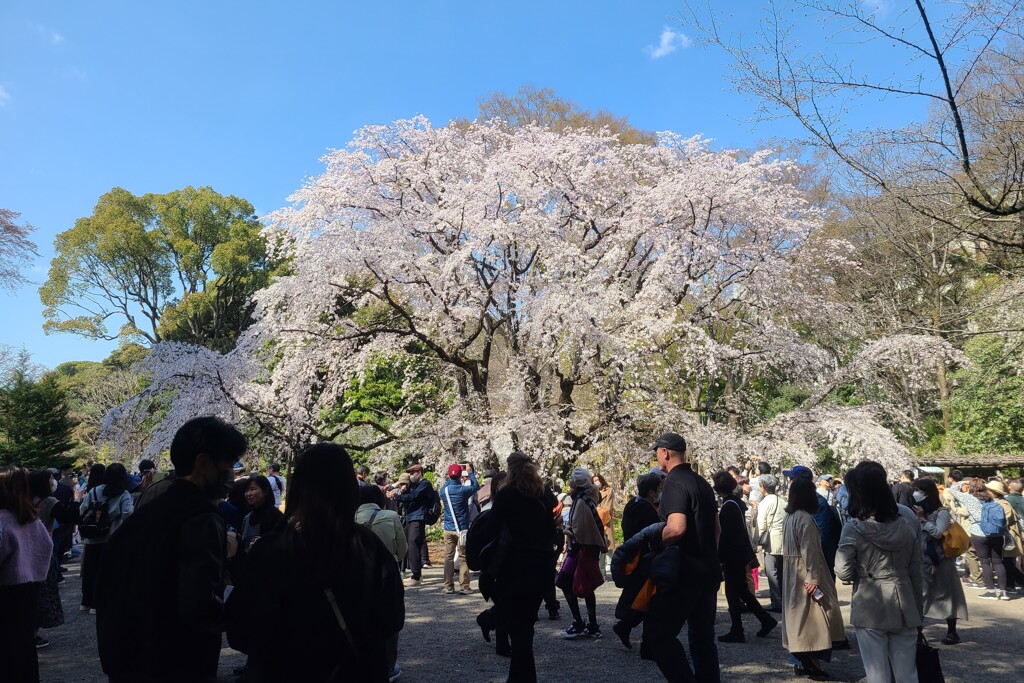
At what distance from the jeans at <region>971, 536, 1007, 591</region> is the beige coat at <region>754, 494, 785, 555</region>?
3285mm

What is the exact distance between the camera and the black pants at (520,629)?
15.5 ft

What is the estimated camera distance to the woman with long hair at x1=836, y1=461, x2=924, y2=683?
418 centimetres

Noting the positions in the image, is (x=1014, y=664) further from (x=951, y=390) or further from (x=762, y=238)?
(x=951, y=390)

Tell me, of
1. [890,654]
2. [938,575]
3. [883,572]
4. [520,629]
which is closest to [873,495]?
[883,572]

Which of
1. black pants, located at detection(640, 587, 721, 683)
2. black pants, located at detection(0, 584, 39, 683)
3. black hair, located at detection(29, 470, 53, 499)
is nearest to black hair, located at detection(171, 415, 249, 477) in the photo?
black pants, located at detection(0, 584, 39, 683)

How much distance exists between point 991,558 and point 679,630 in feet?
25.6

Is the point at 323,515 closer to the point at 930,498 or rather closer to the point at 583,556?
the point at 583,556

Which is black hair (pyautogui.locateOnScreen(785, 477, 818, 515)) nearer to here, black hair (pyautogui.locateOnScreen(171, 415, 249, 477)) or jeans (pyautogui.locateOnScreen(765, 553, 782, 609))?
jeans (pyautogui.locateOnScreen(765, 553, 782, 609))

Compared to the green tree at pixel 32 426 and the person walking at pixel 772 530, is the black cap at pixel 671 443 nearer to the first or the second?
the person walking at pixel 772 530

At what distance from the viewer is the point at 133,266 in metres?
34.6

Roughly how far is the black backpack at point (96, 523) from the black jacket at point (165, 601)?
19.8 ft

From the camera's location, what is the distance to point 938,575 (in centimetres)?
685

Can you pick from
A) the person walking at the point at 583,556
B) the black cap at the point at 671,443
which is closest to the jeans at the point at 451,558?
the person walking at the point at 583,556

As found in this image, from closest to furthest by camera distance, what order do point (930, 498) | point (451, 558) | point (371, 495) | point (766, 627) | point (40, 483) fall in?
1. point (371, 495)
2. point (930, 498)
3. point (40, 483)
4. point (766, 627)
5. point (451, 558)
